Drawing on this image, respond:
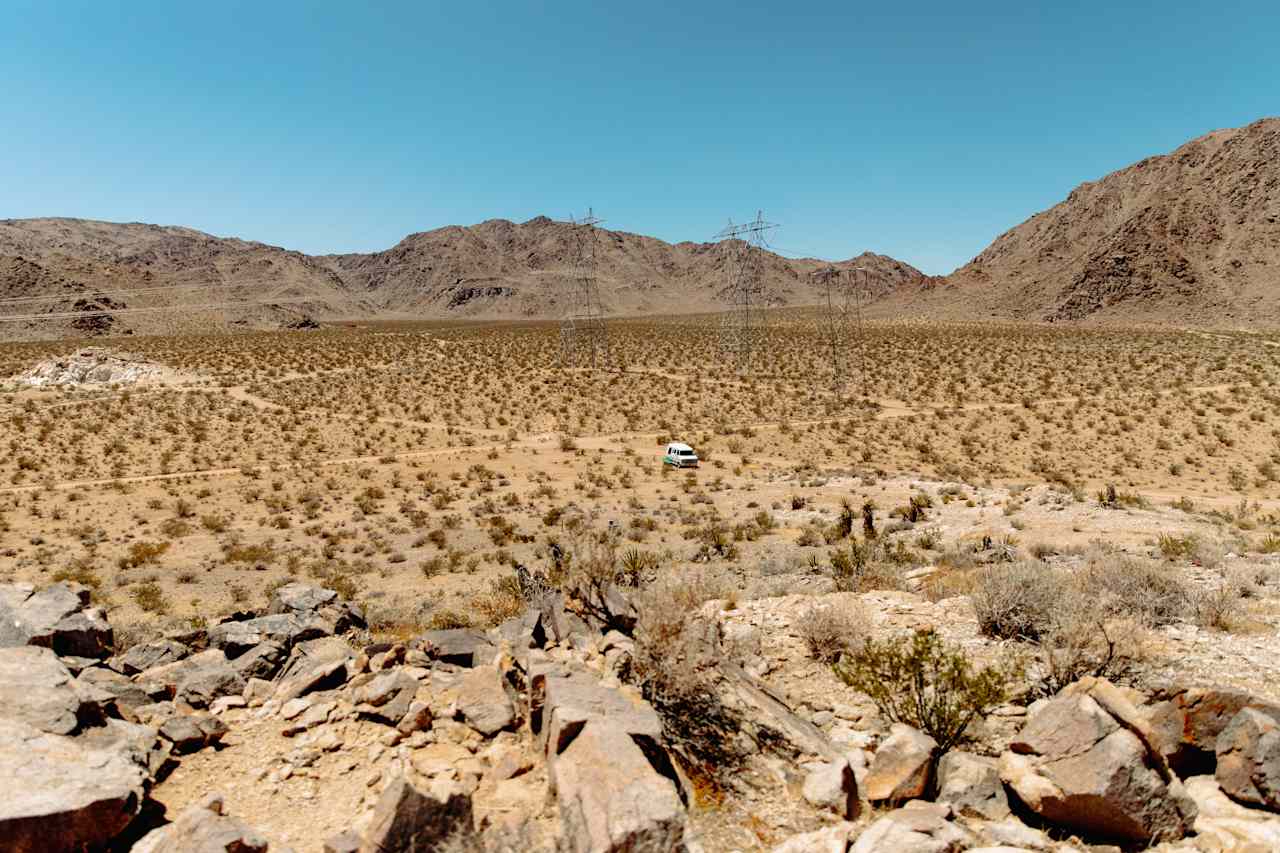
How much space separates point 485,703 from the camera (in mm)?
5902

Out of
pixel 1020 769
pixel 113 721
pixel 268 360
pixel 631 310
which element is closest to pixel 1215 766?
pixel 1020 769

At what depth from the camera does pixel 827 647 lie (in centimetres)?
766

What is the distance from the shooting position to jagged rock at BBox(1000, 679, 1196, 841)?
4.51 m

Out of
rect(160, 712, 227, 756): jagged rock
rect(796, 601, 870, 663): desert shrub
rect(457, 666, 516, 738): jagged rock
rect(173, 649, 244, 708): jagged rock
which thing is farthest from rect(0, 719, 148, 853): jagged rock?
rect(796, 601, 870, 663): desert shrub

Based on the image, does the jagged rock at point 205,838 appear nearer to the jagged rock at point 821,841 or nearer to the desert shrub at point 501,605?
the jagged rock at point 821,841

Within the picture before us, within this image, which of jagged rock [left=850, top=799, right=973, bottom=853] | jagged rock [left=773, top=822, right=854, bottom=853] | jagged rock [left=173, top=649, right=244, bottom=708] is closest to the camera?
jagged rock [left=850, top=799, right=973, bottom=853]

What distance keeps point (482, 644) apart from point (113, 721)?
3.31 meters

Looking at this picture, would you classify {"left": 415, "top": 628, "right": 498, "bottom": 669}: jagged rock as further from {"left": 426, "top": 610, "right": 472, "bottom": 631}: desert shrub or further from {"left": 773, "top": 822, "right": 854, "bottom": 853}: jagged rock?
{"left": 773, "top": 822, "right": 854, "bottom": 853}: jagged rock

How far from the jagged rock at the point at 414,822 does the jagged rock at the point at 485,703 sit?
154cm

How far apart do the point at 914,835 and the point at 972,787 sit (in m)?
1.03

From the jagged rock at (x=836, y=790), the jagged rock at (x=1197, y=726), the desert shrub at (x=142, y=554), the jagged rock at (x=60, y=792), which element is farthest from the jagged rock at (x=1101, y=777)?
the desert shrub at (x=142, y=554)

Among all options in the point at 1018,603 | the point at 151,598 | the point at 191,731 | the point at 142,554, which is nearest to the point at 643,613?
the point at 191,731

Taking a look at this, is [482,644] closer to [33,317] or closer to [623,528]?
[623,528]

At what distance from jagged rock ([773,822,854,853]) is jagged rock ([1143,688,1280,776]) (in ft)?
8.10
